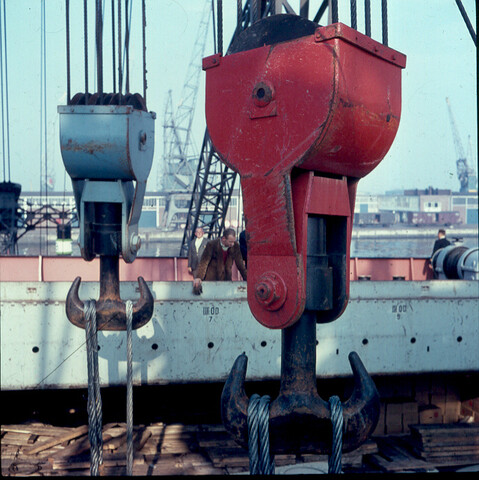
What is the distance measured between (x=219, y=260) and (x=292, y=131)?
Answer: 5833mm

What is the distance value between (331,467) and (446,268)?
878cm

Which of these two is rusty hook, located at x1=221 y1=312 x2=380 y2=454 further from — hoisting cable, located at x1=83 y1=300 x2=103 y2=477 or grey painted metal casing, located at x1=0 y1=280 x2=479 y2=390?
grey painted metal casing, located at x1=0 y1=280 x2=479 y2=390

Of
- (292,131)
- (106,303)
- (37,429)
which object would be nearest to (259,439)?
(292,131)

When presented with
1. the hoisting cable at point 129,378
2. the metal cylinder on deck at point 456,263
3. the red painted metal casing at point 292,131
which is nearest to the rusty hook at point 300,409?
the red painted metal casing at point 292,131

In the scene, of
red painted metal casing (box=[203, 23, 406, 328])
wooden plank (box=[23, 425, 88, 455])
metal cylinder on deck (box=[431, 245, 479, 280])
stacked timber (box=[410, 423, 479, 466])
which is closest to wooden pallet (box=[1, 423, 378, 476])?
wooden plank (box=[23, 425, 88, 455])

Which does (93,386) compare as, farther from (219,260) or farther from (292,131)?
(219,260)

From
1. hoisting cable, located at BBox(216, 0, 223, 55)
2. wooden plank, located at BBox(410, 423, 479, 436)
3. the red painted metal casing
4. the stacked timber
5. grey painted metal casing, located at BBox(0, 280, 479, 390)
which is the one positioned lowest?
the stacked timber

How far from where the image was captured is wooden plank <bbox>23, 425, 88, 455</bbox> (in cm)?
701

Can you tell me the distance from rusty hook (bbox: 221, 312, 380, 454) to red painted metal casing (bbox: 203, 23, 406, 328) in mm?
164

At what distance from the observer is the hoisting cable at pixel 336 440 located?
8.10 ft

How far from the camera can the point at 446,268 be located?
418 inches

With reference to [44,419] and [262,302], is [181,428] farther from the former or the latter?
[262,302]

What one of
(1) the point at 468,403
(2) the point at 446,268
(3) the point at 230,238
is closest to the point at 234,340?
(3) the point at 230,238

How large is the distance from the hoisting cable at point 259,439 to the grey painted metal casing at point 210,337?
4932mm
